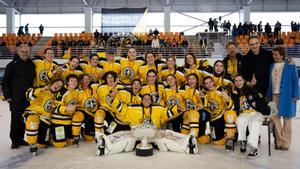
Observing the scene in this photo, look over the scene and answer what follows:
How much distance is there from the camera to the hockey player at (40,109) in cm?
424

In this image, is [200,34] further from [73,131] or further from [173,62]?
[73,131]

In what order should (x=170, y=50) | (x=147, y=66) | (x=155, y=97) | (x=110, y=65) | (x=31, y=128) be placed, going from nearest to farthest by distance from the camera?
1. (x=31, y=128)
2. (x=155, y=97)
3. (x=147, y=66)
4. (x=110, y=65)
5. (x=170, y=50)

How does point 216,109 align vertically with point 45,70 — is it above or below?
below

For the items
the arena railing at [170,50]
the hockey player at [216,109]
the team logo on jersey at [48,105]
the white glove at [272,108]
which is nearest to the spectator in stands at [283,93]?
the white glove at [272,108]

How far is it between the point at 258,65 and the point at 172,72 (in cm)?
135

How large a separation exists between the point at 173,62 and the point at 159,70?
30 cm

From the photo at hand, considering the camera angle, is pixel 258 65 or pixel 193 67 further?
pixel 193 67

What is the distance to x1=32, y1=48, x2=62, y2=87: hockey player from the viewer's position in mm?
4695

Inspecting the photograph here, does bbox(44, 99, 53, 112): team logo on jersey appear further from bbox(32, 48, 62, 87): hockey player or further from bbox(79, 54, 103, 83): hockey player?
bbox(79, 54, 103, 83): hockey player

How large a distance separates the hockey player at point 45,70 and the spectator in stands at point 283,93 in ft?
Answer: 10.2

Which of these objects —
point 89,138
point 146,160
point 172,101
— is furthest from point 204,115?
point 89,138

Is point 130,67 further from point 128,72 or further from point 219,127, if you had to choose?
point 219,127

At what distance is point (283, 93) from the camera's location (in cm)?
438

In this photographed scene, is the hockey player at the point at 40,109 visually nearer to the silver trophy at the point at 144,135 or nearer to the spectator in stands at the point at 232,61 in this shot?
the silver trophy at the point at 144,135
